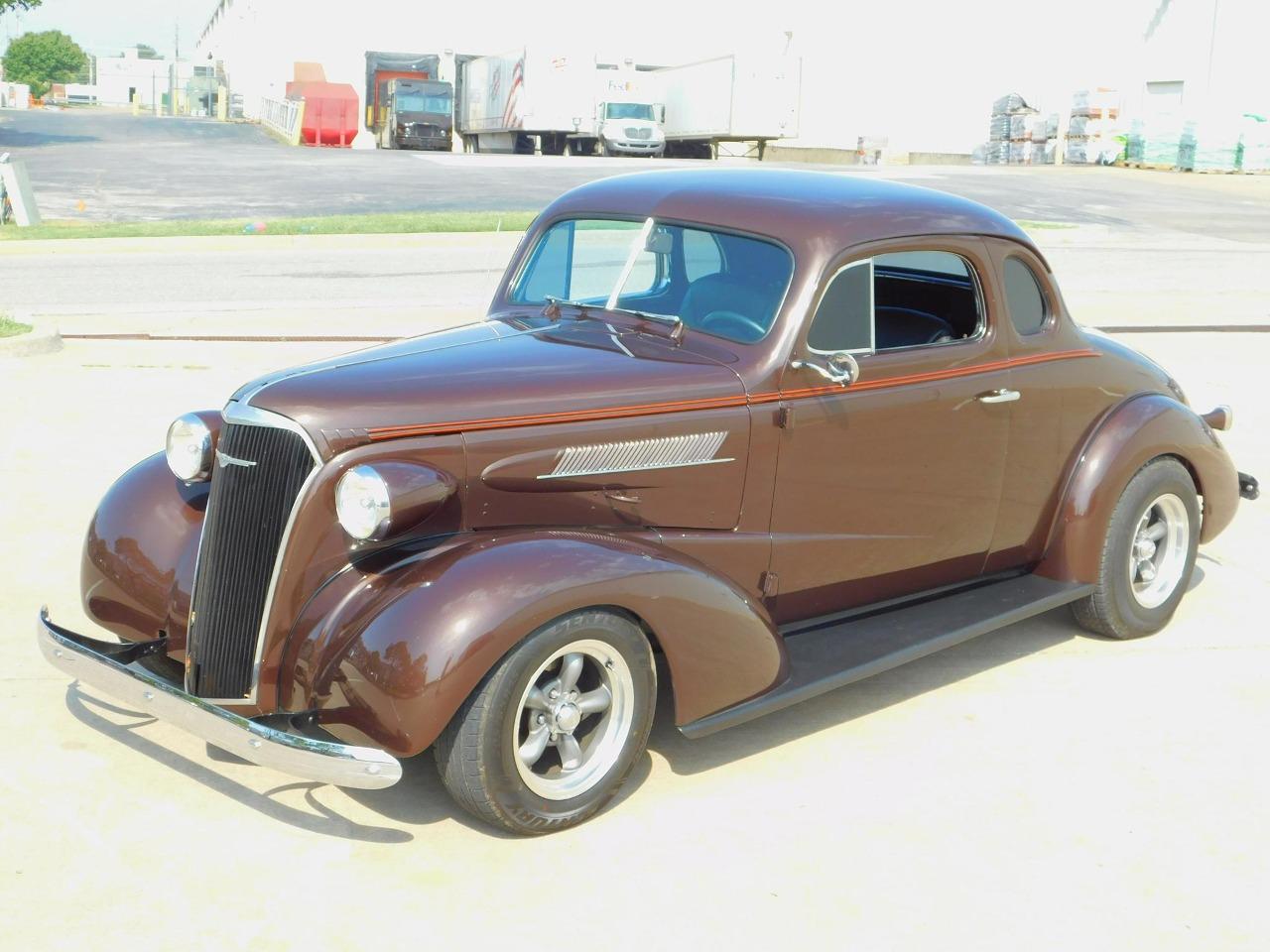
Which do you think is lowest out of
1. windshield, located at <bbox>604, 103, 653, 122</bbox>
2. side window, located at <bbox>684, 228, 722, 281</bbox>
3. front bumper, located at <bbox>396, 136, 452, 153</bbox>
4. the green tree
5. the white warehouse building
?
side window, located at <bbox>684, 228, 722, 281</bbox>

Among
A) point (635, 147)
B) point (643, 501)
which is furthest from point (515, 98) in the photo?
point (643, 501)

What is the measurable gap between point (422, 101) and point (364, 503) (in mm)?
49450

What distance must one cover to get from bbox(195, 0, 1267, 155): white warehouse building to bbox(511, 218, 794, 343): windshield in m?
43.6

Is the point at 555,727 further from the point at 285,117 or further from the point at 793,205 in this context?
the point at 285,117

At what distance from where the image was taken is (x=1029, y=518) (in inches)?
206

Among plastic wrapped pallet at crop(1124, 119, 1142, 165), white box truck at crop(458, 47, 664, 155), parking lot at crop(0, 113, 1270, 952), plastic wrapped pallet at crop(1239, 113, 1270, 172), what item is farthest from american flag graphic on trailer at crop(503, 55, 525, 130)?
parking lot at crop(0, 113, 1270, 952)

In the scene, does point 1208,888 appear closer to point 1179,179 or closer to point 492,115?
point 1179,179

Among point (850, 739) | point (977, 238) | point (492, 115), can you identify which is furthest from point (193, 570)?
point (492, 115)

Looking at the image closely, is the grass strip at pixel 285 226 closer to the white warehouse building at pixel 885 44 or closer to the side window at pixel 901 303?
the side window at pixel 901 303

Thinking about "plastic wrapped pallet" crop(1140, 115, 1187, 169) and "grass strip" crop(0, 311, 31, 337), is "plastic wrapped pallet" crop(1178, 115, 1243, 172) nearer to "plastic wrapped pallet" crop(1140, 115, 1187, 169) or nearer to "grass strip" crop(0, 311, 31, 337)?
"plastic wrapped pallet" crop(1140, 115, 1187, 169)

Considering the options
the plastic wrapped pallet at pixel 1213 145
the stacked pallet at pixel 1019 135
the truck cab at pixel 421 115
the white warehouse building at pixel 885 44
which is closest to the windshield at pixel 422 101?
the truck cab at pixel 421 115

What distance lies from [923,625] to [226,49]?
102412 mm

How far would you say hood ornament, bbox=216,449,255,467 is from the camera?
3.83 meters

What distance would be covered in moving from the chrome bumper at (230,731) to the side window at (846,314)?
1.98 metres
